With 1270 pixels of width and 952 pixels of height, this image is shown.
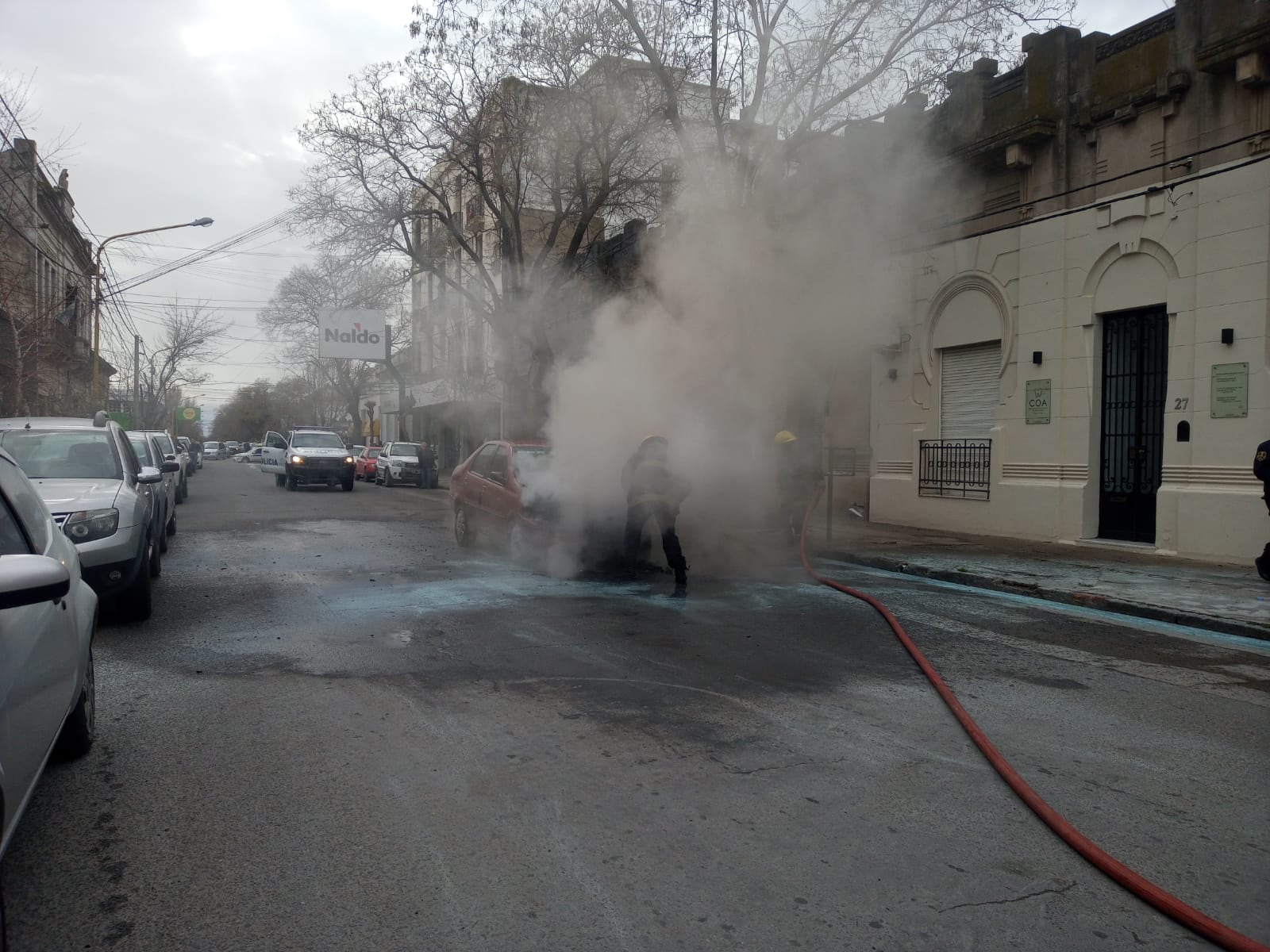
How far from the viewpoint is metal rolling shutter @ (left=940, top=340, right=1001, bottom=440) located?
539 inches

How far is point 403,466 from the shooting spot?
92.1 feet

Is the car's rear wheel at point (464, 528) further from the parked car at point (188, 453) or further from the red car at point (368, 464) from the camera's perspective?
the red car at point (368, 464)

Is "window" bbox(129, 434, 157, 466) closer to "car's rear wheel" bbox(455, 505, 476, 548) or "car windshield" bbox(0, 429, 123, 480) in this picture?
"car's rear wheel" bbox(455, 505, 476, 548)

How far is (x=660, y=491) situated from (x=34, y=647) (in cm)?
605

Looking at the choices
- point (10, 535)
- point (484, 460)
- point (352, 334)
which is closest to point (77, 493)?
point (10, 535)

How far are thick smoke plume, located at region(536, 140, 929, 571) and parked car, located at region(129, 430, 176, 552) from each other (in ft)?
12.5

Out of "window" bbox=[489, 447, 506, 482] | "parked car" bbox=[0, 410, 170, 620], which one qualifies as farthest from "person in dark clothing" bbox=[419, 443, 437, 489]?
"parked car" bbox=[0, 410, 170, 620]

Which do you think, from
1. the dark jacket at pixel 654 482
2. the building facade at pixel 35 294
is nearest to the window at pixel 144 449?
the building facade at pixel 35 294

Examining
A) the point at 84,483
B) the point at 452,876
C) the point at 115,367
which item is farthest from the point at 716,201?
the point at 115,367

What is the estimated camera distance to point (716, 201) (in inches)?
536

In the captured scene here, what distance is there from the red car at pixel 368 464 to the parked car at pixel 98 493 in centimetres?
2381

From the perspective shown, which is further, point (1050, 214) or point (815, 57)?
point (815, 57)

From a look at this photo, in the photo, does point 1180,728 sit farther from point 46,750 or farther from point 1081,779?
point 46,750

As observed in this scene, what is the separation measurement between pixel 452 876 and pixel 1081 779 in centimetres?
265
